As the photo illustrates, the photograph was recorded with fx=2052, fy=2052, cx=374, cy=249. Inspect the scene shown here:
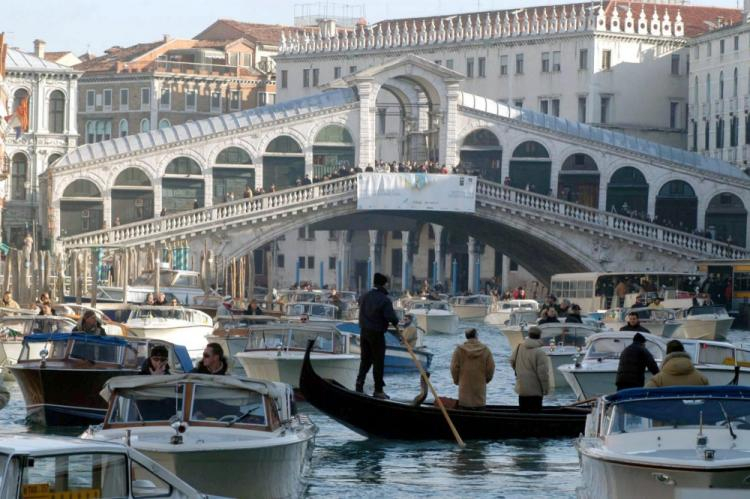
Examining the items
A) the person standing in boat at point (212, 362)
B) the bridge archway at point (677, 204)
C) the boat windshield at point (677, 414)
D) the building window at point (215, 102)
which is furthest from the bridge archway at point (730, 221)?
the boat windshield at point (677, 414)

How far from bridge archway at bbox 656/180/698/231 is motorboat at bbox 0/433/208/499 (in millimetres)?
51683

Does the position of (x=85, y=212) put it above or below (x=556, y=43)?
below

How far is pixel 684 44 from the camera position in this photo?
72.6 metres

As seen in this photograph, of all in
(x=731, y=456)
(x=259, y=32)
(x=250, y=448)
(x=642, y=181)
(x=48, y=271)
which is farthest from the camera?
(x=259, y=32)

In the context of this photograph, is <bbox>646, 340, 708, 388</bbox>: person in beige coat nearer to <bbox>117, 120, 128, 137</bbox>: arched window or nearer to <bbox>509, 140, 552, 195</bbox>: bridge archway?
<bbox>509, 140, 552, 195</bbox>: bridge archway

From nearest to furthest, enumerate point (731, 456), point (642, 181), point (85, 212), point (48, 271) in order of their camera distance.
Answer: point (731, 456), point (48, 271), point (85, 212), point (642, 181)

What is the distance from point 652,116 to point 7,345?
47287mm

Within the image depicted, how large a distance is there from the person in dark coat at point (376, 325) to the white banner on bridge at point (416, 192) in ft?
119

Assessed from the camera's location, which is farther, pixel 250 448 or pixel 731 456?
pixel 250 448

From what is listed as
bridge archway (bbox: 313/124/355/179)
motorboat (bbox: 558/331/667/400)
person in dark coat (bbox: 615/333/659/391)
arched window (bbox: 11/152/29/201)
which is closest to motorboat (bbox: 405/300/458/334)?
bridge archway (bbox: 313/124/355/179)

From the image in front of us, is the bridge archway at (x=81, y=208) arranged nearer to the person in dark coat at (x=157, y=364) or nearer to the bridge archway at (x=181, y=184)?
the bridge archway at (x=181, y=184)

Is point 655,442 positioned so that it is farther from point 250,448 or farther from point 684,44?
point 684,44

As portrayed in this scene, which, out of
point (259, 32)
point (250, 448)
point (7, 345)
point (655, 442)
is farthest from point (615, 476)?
point (259, 32)

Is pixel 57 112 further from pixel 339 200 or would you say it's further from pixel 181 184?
pixel 339 200
